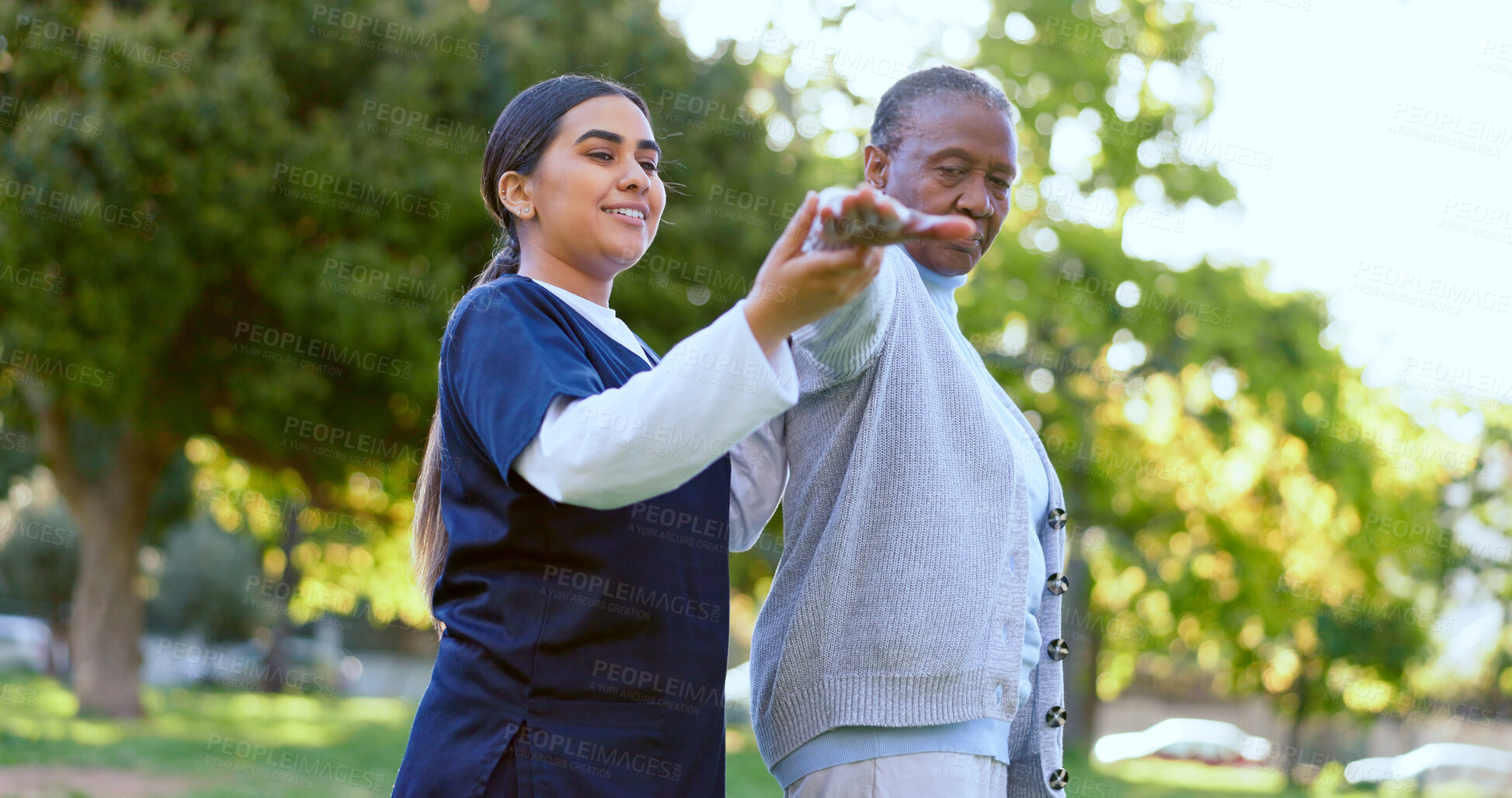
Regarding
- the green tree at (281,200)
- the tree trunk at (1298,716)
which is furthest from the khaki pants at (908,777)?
Answer: the tree trunk at (1298,716)

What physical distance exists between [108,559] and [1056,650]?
12771 mm

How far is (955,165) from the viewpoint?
6.85 ft

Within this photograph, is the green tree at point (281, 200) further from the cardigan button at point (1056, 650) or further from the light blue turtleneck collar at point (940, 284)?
the cardigan button at point (1056, 650)

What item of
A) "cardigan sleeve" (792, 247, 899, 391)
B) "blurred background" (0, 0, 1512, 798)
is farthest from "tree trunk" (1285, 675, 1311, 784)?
"cardigan sleeve" (792, 247, 899, 391)

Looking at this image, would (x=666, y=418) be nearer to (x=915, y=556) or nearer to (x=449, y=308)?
(x=915, y=556)

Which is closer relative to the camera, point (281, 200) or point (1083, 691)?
point (281, 200)

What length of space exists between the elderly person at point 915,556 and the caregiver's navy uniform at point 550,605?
0.19 m

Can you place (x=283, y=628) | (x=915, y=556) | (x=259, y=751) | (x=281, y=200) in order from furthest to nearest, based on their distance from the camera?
(x=283, y=628)
(x=259, y=751)
(x=281, y=200)
(x=915, y=556)

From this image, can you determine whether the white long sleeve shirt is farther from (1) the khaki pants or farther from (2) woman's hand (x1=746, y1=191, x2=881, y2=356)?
(1) the khaki pants

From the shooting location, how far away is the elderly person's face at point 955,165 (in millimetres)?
2084

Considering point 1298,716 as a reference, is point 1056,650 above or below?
below

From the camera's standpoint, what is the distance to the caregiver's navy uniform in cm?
161

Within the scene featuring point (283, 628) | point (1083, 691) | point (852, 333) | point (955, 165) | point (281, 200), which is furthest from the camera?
point (283, 628)

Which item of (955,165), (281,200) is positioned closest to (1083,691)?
(281,200)
